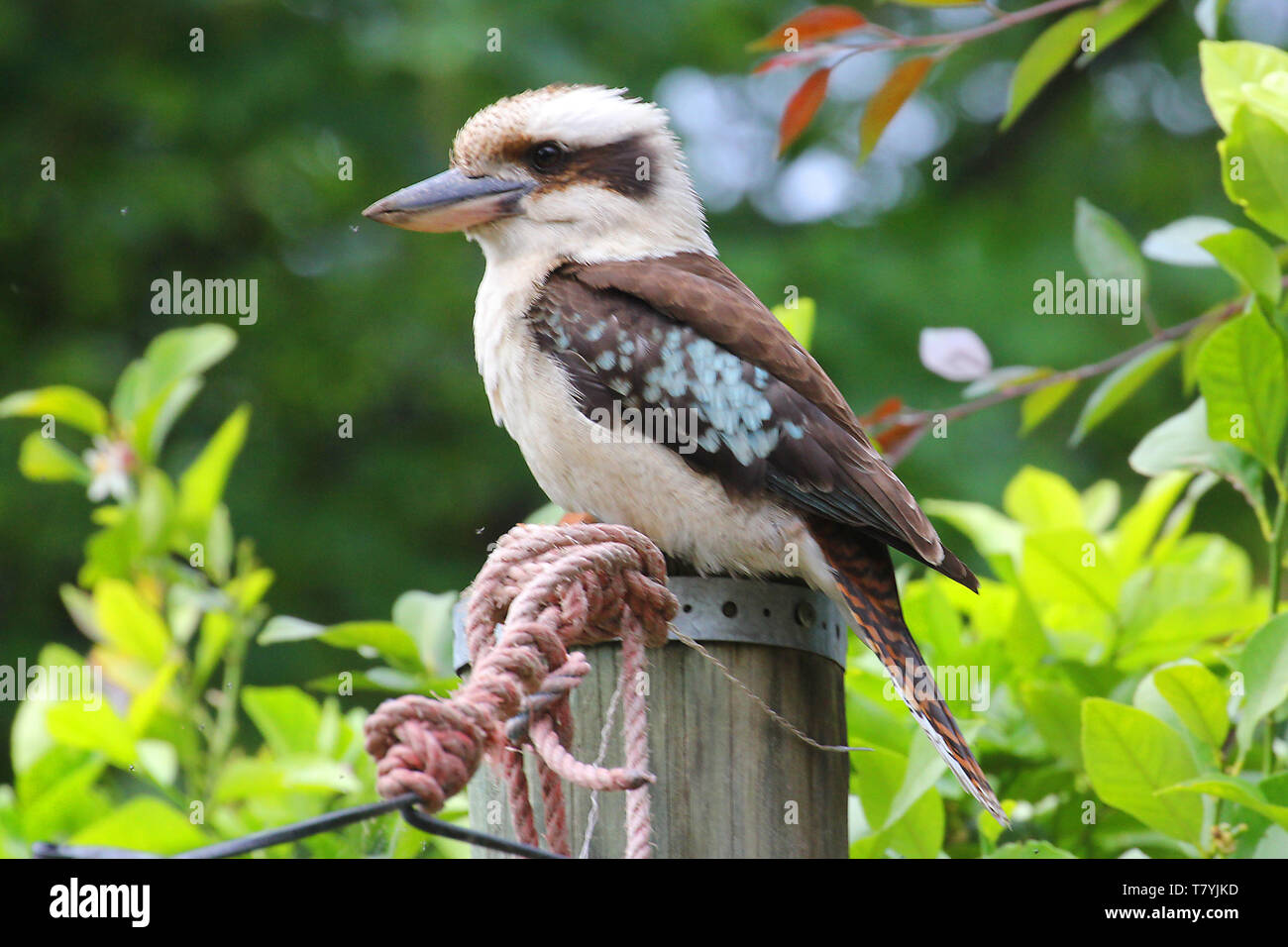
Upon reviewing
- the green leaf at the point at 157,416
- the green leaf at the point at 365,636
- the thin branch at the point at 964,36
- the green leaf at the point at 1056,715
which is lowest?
the green leaf at the point at 1056,715

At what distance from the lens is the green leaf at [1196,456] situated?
1877mm

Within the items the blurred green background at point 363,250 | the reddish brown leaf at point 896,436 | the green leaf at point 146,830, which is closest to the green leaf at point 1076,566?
the reddish brown leaf at point 896,436

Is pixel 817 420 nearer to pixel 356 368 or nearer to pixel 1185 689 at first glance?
pixel 1185 689

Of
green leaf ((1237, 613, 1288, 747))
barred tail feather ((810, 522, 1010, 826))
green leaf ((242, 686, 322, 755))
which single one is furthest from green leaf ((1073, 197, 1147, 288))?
green leaf ((242, 686, 322, 755))

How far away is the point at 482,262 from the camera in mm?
5980

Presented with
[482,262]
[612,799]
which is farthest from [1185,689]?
[482,262]

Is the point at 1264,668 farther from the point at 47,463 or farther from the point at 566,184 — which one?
the point at 47,463

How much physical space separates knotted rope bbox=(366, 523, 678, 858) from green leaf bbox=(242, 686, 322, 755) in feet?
3.33

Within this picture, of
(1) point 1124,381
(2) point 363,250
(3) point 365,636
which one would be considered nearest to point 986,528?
(1) point 1124,381

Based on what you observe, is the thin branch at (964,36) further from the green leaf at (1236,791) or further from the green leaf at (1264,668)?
the green leaf at (1236,791)

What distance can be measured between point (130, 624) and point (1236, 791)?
176 centimetres

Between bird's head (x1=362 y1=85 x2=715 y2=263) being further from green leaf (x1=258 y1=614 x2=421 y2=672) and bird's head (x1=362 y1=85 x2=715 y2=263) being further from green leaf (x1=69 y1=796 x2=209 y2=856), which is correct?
green leaf (x1=69 y1=796 x2=209 y2=856)

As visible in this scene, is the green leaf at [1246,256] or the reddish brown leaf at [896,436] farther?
the reddish brown leaf at [896,436]

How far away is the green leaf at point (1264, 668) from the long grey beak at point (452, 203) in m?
1.29
